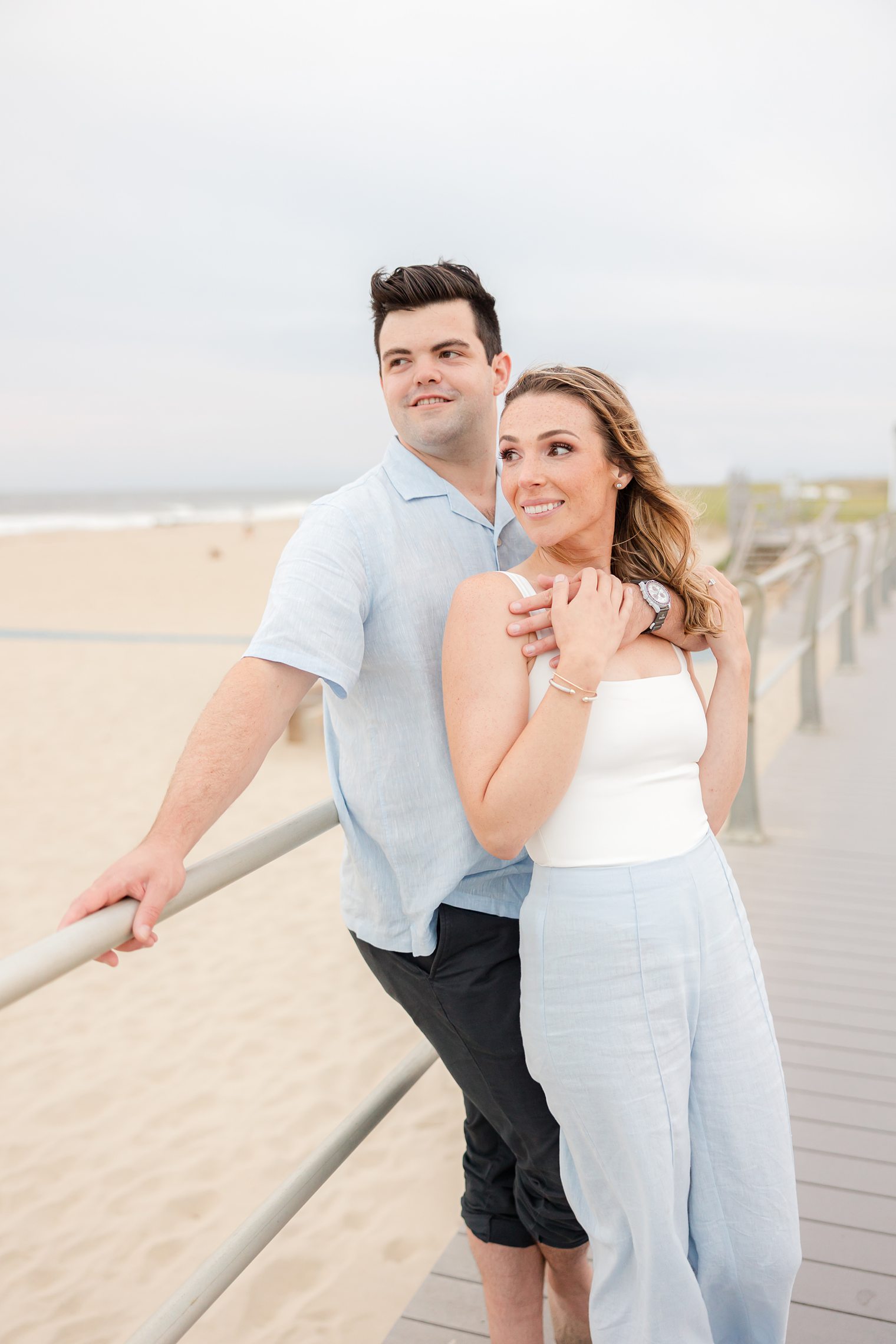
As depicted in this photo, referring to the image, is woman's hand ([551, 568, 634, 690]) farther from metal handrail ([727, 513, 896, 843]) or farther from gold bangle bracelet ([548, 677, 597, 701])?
Answer: metal handrail ([727, 513, 896, 843])

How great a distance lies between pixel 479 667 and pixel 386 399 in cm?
58

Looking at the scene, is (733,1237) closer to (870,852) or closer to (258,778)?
(870,852)

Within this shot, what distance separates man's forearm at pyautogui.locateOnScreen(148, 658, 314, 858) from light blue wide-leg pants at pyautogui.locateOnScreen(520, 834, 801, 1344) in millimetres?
408

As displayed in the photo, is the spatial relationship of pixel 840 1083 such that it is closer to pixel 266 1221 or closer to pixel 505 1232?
pixel 505 1232

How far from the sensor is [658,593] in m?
1.36

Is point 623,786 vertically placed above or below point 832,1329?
above

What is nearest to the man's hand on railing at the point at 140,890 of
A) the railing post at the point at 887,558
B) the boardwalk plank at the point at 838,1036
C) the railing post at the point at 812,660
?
the boardwalk plank at the point at 838,1036

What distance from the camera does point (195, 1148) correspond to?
3189 millimetres

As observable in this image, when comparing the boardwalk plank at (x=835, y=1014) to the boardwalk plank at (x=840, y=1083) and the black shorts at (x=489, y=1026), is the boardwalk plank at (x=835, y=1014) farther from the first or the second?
the black shorts at (x=489, y=1026)

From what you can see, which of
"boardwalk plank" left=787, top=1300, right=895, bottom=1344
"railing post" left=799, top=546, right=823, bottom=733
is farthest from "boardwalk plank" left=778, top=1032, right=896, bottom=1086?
"railing post" left=799, top=546, right=823, bottom=733

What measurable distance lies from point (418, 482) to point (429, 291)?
324 millimetres

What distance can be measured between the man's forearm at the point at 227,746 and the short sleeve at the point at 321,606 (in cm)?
3

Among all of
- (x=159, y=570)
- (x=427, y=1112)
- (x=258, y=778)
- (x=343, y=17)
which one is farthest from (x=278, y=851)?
(x=343, y=17)

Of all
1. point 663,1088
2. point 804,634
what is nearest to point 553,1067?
point 663,1088
